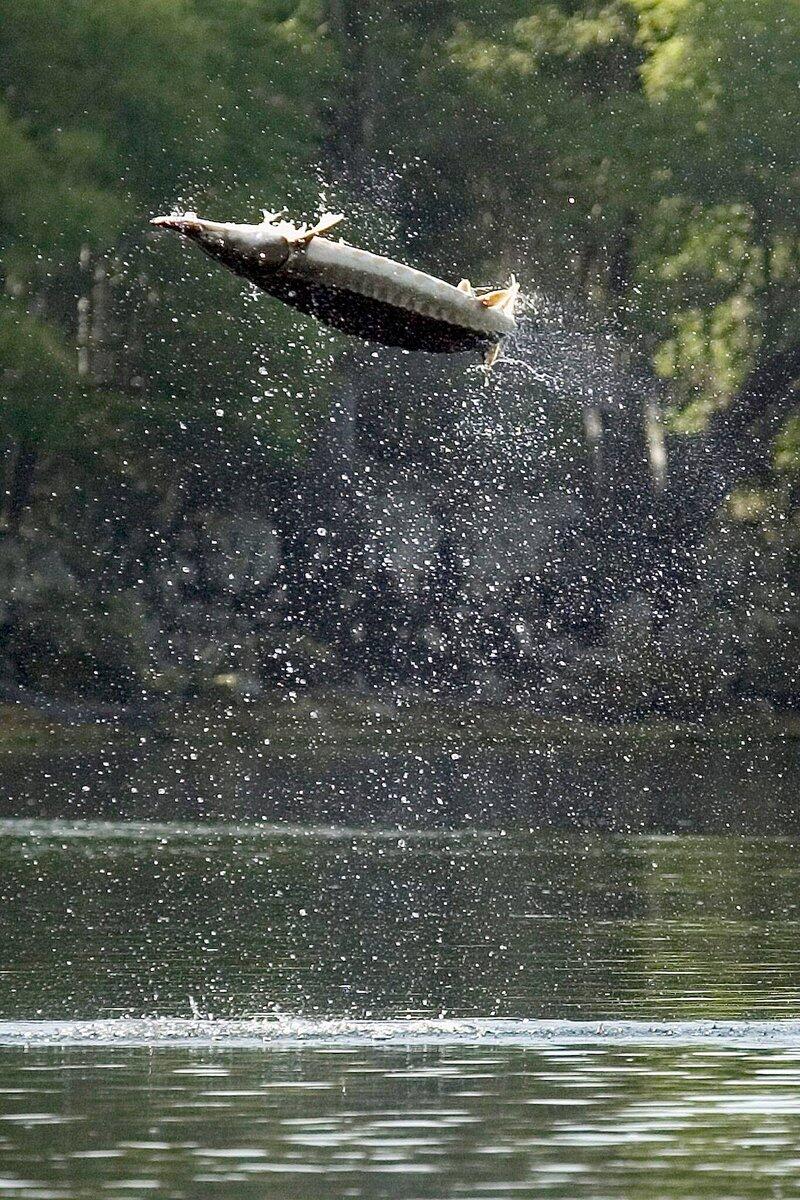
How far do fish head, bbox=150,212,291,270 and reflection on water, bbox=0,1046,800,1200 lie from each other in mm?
3998

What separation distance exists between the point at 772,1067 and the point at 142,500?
125 ft

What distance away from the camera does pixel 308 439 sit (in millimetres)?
55812

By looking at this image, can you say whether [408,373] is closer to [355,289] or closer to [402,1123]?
[355,289]

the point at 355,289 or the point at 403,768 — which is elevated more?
the point at 403,768

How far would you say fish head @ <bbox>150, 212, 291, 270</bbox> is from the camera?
15195mm

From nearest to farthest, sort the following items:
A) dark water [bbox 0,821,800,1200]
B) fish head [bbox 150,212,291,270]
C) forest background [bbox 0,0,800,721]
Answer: dark water [bbox 0,821,800,1200] → fish head [bbox 150,212,291,270] → forest background [bbox 0,0,800,721]

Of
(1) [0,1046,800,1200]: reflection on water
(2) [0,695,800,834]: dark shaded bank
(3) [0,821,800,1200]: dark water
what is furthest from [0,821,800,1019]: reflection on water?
(2) [0,695,800,834]: dark shaded bank

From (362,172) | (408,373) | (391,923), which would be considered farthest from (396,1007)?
(362,172)

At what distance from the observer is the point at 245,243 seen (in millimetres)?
15367

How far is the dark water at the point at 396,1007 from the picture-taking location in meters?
14.6

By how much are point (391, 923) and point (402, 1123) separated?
33.5 feet

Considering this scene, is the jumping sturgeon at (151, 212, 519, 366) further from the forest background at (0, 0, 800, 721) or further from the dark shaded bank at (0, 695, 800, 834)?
the forest background at (0, 0, 800, 721)

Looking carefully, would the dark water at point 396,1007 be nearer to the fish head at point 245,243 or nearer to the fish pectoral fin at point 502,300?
the fish pectoral fin at point 502,300

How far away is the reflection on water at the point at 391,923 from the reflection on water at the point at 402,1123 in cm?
206
